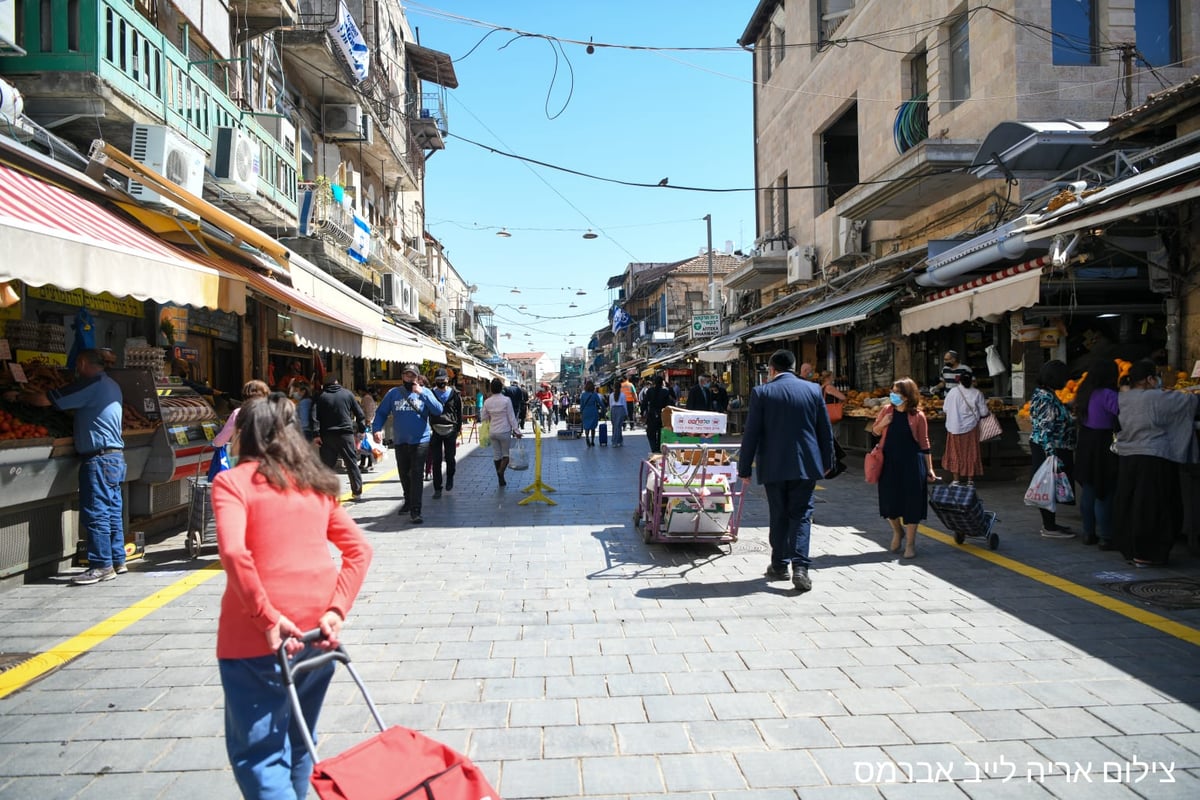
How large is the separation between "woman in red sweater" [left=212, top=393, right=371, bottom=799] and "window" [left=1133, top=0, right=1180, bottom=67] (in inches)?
588

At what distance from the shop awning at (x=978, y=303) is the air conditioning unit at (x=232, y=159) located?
33.1 feet

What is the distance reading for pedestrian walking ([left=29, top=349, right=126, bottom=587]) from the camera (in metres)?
5.95

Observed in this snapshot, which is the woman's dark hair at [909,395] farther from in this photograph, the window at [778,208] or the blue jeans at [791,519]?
the window at [778,208]

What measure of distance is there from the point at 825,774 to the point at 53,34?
976cm

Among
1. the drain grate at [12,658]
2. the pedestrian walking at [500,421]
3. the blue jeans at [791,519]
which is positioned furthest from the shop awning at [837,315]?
the drain grate at [12,658]

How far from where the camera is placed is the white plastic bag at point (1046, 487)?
7.23 meters

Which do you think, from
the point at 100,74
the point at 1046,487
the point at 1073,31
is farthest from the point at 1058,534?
the point at 100,74

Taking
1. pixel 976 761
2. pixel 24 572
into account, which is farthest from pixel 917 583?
pixel 24 572

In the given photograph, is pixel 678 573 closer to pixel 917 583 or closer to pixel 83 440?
pixel 917 583

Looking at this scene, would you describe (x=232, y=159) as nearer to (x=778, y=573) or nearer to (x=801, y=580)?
(x=778, y=573)

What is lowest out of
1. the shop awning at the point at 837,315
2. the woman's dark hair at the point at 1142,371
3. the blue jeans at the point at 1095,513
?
the blue jeans at the point at 1095,513

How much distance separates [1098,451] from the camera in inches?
274

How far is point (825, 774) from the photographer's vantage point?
3.00m

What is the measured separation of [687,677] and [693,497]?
282cm
